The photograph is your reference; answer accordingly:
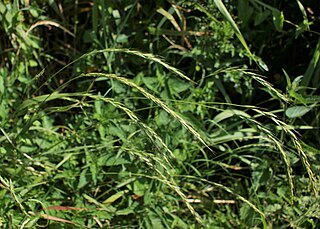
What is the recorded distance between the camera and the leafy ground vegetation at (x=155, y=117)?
5.68ft

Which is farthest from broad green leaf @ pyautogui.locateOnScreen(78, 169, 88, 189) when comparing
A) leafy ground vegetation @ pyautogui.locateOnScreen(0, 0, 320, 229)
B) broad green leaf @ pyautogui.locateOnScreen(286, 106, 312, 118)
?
broad green leaf @ pyautogui.locateOnScreen(286, 106, 312, 118)

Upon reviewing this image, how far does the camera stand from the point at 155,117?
6.02 feet

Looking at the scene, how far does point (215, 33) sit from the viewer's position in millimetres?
1953

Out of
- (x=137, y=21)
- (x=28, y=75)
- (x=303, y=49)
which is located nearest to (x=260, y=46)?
(x=303, y=49)

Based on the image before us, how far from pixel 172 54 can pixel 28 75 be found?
52 cm

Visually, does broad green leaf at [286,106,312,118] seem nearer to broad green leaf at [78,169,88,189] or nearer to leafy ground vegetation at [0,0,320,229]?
leafy ground vegetation at [0,0,320,229]

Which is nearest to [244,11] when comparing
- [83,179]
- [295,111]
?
[295,111]

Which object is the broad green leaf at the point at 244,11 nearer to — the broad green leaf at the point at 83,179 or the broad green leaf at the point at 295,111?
the broad green leaf at the point at 295,111

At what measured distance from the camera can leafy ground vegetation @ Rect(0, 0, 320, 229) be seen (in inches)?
68.2

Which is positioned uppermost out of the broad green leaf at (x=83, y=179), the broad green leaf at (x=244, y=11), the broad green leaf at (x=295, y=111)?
the broad green leaf at (x=244, y=11)

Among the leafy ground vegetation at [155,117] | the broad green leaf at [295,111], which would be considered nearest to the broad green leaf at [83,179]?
the leafy ground vegetation at [155,117]

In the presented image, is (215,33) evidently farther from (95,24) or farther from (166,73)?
(95,24)

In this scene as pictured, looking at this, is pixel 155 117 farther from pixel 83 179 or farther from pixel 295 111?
pixel 295 111

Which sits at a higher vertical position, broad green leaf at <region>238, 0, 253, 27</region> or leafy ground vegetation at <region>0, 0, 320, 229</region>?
broad green leaf at <region>238, 0, 253, 27</region>
